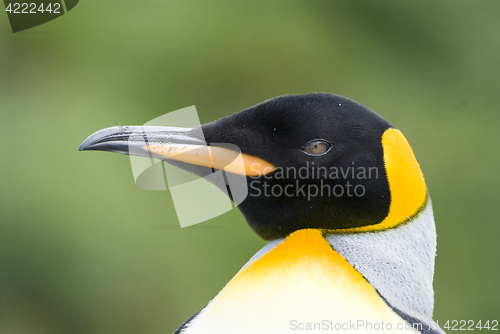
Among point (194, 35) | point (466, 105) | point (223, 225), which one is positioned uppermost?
point (194, 35)

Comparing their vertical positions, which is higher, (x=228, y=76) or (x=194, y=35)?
(x=194, y=35)

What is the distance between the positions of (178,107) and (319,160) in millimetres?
2216

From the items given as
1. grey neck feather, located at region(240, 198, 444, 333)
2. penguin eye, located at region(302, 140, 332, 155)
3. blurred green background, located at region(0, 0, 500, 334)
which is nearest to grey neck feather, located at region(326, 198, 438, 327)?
grey neck feather, located at region(240, 198, 444, 333)

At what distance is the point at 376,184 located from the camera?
2.99 ft

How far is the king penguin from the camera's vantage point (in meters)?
0.87

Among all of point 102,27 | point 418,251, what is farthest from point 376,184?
point 102,27

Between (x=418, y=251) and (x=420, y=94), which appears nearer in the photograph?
(x=418, y=251)

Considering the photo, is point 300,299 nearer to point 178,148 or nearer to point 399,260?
point 399,260

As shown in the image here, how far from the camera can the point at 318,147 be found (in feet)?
3.01

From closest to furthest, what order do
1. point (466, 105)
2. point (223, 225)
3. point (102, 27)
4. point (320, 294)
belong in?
point (320, 294) < point (223, 225) < point (102, 27) < point (466, 105)

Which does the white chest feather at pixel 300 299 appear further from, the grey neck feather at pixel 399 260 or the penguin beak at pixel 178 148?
the penguin beak at pixel 178 148

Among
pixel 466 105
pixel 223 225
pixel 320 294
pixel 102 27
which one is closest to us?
pixel 320 294

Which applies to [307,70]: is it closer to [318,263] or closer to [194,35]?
[194,35]

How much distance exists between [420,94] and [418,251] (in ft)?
8.44
